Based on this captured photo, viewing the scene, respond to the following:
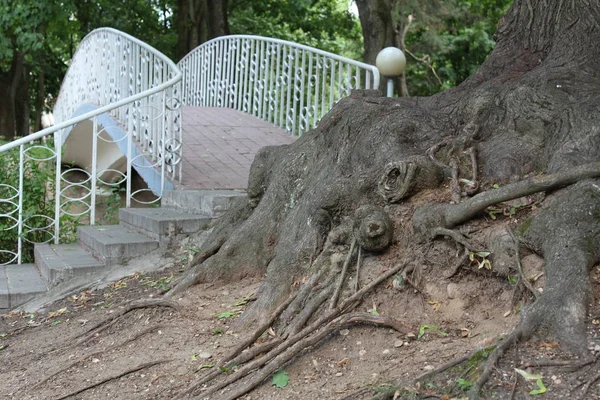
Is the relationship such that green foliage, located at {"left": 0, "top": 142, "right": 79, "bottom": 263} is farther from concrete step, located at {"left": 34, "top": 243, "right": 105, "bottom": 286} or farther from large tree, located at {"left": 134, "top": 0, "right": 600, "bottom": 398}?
large tree, located at {"left": 134, "top": 0, "right": 600, "bottom": 398}

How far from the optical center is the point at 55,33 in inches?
817

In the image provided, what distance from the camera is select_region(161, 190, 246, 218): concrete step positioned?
7.57 meters

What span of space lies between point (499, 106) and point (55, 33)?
18172 mm

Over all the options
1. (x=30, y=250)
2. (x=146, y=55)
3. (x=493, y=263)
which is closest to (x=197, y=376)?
(x=493, y=263)

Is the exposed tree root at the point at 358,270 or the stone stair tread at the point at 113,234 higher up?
the exposed tree root at the point at 358,270

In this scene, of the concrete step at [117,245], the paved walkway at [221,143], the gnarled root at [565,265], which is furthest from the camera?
the paved walkway at [221,143]

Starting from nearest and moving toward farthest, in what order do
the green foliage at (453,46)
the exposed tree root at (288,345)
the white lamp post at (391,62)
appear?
the exposed tree root at (288,345) < the white lamp post at (391,62) < the green foliage at (453,46)

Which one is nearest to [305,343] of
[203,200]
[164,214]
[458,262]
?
[458,262]

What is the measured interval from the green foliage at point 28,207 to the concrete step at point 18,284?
42 cm

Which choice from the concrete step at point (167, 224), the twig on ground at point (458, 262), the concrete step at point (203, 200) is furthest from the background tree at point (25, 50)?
the twig on ground at point (458, 262)

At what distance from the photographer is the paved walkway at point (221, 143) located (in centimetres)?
891

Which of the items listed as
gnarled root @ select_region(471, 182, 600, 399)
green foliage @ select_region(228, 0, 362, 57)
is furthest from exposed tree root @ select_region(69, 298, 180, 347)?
green foliage @ select_region(228, 0, 362, 57)

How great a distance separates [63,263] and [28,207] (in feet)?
4.09

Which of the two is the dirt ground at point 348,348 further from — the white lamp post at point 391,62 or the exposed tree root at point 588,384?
the white lamp post at point 391,62
